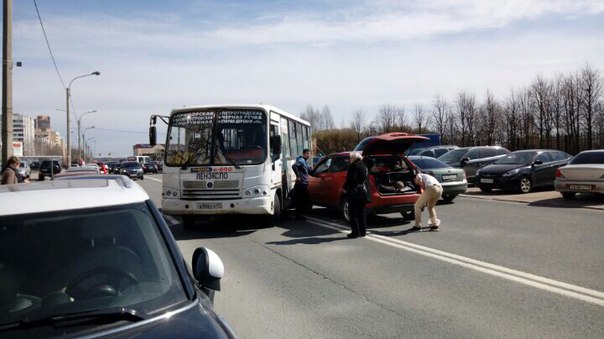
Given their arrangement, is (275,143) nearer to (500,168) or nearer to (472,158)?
(500,168)

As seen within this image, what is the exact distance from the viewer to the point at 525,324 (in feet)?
16.2

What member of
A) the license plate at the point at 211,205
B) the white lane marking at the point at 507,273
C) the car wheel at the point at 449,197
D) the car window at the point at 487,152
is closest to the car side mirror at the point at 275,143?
the license plate at the point at 211,205

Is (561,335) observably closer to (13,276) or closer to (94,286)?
(94,286)

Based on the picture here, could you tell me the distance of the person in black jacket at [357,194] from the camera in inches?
405

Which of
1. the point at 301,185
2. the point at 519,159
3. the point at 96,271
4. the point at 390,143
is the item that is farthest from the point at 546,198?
the point at 96,271

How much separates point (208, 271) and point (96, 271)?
0.63 meters

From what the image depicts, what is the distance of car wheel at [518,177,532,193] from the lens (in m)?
18.4

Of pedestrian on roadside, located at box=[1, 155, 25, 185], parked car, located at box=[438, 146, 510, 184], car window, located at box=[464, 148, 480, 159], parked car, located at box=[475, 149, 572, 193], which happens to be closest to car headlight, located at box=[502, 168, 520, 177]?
parked car, located at box=[475, 149, 572, 193]

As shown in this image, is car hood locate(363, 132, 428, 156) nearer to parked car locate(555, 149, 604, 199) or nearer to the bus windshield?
the bus windshield

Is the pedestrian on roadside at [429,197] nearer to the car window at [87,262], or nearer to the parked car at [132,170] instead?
the car window at [87,262]

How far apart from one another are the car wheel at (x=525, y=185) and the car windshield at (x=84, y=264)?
17510 millimetres

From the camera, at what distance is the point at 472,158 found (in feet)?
75.8

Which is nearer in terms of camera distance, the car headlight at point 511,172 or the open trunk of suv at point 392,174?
the open trunk of suv at point 392,174

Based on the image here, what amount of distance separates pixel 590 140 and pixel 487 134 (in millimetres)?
11298
